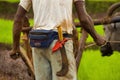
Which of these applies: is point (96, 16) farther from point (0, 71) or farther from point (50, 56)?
point (50, 56)

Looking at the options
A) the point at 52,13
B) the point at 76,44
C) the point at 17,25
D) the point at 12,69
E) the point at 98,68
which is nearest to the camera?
the point at 52,13

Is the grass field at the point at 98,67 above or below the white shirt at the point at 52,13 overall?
below

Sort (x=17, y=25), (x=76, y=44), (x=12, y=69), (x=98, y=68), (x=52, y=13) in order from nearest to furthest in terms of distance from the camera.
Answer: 1. (x=52, y=13)
2. (x=17, y=25)
3. (x=76, y=44)
4. (x=98, y=68)
5. (x=12, y=69)

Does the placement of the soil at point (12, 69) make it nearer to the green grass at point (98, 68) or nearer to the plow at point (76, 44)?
the green grass at point (98, 68)

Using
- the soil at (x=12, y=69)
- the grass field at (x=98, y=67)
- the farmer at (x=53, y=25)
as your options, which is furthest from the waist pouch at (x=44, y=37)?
the soil at (x=12, y=69)

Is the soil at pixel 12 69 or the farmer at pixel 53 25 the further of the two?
the soil at pixel 12 69

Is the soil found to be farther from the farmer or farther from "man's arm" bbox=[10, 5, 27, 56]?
the farmer

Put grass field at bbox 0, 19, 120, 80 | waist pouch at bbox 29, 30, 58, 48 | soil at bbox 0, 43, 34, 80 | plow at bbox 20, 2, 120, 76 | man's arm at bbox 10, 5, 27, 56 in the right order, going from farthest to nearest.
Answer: soil at bbox 0, 43, 34, 80 < grass field at bbox 0, 19, 120, 80 < plow at bbox 20, 2, 120, 76 < man's arm at bbox 10, 5, 27, 56 < waist pouch at bbox 29, 30, 58, 48

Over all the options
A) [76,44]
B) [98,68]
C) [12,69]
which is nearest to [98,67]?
[98,68]

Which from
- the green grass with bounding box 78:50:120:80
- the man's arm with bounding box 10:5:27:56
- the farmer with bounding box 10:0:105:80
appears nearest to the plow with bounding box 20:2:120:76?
the man's arm with bounding box 10:5:27:56

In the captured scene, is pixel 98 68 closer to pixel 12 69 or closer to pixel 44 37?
pixel 12 69

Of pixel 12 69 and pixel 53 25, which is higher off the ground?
pixel 53 25

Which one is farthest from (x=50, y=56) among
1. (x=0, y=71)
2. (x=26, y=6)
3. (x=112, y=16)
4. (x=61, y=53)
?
(x=0, y=71)

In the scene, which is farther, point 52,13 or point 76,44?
point 76,44
